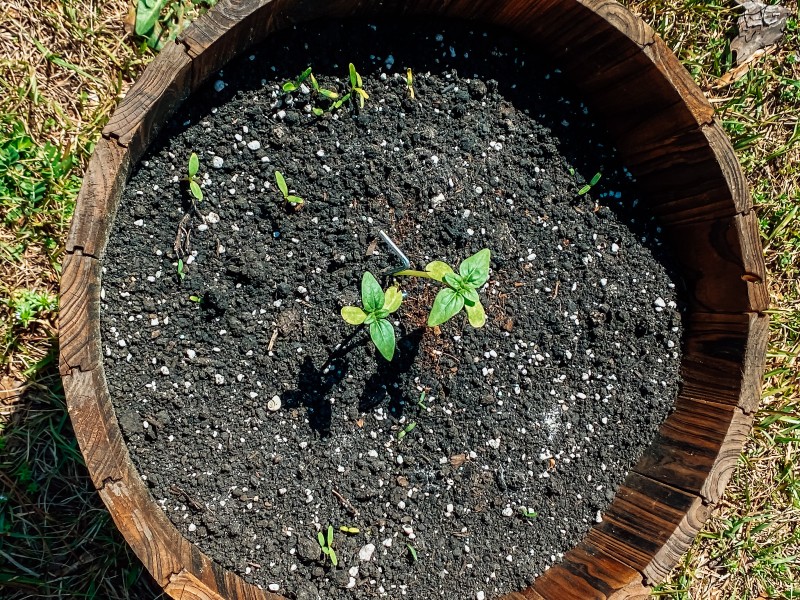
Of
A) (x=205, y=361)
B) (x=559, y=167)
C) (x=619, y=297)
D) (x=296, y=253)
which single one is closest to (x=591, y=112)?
(x=559, y=167)

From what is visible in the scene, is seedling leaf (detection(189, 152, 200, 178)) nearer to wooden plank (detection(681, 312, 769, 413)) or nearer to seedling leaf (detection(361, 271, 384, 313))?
seedling leaf (detection(361, 271, 384, 313))

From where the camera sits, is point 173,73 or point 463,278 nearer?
point 173,73

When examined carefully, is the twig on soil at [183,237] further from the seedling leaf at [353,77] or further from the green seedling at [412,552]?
the green seedling at [412,552]

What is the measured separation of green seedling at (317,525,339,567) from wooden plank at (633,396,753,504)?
36.8 inches

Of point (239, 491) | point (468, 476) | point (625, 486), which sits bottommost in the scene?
point (239, 491)

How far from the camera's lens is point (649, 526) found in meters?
1.77

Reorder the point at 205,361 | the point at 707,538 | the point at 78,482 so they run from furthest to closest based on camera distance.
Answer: the point at 707,538 → the point at 78,482 → the point at 205,361

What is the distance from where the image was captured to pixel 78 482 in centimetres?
194

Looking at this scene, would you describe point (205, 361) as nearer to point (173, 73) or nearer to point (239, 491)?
point (239, 491)

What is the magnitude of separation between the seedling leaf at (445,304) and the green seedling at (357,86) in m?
0.59

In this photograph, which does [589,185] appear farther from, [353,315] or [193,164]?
[193,164]

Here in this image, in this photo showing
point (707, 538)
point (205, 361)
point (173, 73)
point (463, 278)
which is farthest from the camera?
point (707, 538)

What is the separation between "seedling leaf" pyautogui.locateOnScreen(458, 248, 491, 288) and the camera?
1551 mm

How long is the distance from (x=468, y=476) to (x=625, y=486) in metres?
0.49
